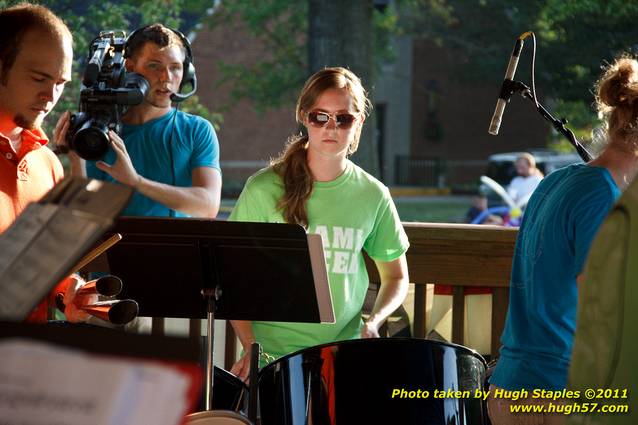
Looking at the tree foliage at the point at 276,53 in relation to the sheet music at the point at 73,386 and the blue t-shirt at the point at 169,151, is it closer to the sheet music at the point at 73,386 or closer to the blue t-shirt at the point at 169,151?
the blue t-shirt at the point at 169,151

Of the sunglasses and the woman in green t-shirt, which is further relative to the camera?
the sunglasses

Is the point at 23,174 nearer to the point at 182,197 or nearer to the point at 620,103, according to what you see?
the point at 182,197

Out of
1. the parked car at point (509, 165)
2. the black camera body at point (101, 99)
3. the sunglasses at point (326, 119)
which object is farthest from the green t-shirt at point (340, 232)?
the parked car at point (509, 165)

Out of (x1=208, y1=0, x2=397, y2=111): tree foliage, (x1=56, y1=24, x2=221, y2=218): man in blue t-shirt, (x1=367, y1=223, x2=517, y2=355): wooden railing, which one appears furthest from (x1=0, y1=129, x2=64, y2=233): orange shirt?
(x1=208, y1=0, x2=397, y2=111): tree foliage

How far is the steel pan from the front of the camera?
257 cm

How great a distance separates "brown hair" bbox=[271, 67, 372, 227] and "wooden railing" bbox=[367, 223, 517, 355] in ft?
1.64

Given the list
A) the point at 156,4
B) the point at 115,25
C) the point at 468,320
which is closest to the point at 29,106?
the point at 468,320

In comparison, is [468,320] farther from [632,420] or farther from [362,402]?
[632,420]

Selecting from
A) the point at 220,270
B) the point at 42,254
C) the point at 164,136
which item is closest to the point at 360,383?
the point at 220,270

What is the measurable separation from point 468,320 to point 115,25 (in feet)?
12.3

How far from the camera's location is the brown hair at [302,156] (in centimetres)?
295

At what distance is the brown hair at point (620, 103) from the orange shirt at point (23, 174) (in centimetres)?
136

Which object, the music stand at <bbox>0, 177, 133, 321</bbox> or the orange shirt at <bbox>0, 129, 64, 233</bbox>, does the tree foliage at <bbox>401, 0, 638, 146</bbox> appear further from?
the music stand at <bbox>0, 177, 133, 321</bbox>

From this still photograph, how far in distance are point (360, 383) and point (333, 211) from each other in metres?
0.62
